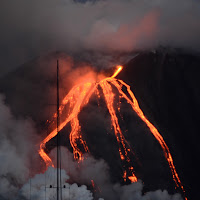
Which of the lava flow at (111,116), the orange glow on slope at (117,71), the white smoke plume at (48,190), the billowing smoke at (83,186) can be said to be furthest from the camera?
the orange glow on slope at (117,71)

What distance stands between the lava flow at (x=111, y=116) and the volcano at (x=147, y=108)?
0.56 meters

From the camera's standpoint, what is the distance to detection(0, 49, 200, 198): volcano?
1567 inches

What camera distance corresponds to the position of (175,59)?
155 ft

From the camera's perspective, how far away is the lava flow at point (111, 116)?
130 feet

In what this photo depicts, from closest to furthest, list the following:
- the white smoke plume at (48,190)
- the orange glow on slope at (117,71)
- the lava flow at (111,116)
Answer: the white smoke plume at (48,190) → the lava flow at (111,116) → the orange glow on slope at (117,71)

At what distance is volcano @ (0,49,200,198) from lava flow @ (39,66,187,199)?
0.56 m

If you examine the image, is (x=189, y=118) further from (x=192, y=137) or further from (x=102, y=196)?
(x=102, y=196)

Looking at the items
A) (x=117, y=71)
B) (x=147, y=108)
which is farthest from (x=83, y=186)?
(x=117, y=71)

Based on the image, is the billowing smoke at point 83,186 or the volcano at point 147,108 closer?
the billowing smoke at point 83,186

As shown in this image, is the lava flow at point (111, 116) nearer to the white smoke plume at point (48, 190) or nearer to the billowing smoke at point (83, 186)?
the billowing smoke at point (83, 186)

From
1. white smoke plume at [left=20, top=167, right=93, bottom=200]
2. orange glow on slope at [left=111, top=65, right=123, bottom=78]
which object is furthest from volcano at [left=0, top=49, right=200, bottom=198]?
white smoke plume at [left=20, top=167, right=93, bottom=200]

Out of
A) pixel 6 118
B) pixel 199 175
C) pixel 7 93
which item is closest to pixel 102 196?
pixel 199 175

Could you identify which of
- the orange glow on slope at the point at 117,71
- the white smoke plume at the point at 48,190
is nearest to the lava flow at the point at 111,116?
the orange glow on slope at the point at 117,71

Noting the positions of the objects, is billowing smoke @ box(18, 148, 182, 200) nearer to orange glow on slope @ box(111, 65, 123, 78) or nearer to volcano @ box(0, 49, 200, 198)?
volcano @ box(0, 49, 200, 198)
